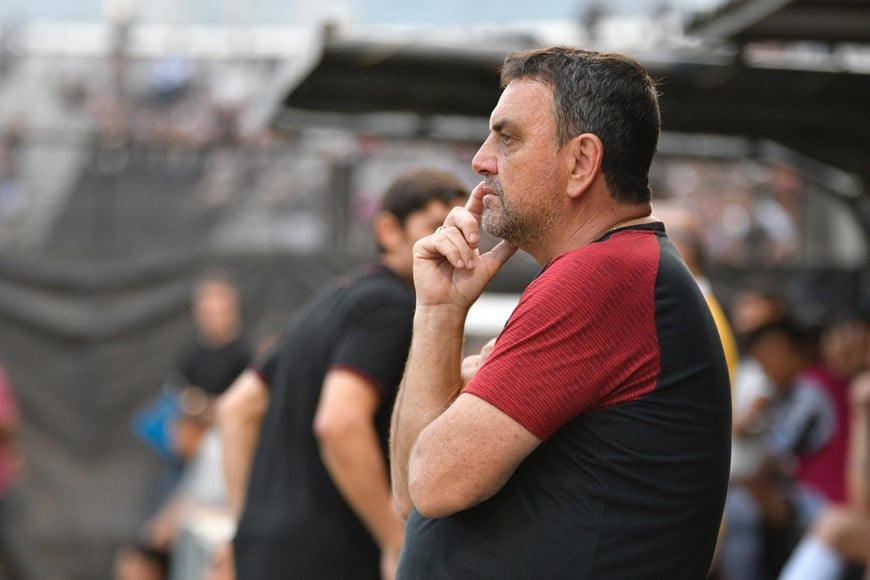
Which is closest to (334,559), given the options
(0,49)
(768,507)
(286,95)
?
(286,95)

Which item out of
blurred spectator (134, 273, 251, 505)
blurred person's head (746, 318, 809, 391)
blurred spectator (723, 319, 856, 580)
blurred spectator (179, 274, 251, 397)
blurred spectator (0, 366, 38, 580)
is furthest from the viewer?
blurred spectator (179, 274, 251, 397)

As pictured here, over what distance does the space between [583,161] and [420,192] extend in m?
1.71

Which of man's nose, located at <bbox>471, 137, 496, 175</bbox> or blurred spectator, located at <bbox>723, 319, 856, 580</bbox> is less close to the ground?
man's nose, located at <bbox>471, 137, 496, 175</bbox>

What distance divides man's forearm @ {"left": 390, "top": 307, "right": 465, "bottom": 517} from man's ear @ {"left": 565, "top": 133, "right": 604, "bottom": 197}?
1.20ft

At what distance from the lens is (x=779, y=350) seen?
27.8 ft

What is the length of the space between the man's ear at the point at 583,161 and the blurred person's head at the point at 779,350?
20.0 ft

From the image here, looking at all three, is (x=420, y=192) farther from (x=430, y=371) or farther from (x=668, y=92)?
(x=668, y=92)

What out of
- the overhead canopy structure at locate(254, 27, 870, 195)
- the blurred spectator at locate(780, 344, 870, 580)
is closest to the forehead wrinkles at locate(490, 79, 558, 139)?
the overhead canopy structure at locate(254, 27, 870, 195)

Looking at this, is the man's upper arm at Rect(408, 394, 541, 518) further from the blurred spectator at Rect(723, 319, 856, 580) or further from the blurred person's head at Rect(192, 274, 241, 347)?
the blurred person's head at Rect(192, 274, 241, 347)

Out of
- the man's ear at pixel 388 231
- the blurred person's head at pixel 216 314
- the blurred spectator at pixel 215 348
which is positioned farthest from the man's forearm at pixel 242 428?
the blurred person's head at pixel 216 314

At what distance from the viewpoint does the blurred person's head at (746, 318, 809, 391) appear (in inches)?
331

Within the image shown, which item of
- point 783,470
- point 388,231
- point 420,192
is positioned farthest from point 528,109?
point 783,470

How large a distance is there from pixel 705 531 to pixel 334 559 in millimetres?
1890

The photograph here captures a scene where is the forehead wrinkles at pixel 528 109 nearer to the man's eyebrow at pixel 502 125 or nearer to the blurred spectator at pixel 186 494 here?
the man's eyebrow at pixel 502 125
